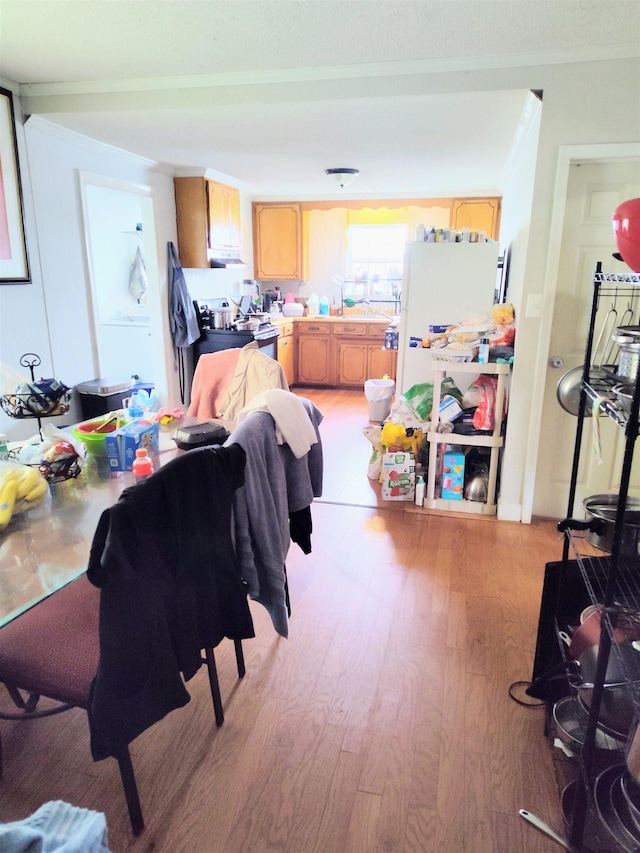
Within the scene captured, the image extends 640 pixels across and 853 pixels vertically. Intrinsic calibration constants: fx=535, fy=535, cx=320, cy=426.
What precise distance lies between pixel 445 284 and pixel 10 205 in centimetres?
270

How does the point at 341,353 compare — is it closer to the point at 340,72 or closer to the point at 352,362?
the point at 352,362

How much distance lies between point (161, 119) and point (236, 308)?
2.82 m

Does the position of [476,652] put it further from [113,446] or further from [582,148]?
[582,148]

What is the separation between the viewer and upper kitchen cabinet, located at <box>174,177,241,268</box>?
473 centimetres

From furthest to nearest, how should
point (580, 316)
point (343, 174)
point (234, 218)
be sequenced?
1. point (234, 218)
2. point (343, 174)
3. point (580, 316)

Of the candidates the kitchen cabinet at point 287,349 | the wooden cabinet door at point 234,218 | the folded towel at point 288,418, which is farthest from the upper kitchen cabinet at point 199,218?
the folded towel at point 288,418

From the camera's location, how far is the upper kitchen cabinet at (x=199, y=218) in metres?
4.73

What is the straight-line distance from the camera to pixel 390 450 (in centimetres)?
338

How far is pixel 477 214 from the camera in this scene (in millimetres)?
5762

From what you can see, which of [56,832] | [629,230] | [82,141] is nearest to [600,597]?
[629,230]

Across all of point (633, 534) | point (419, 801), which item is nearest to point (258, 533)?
point (419, 801)

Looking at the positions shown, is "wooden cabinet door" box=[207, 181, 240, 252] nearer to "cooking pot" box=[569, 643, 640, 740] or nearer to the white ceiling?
the white ceiling

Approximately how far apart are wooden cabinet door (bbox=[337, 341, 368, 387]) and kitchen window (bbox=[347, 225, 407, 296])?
927 millimetres

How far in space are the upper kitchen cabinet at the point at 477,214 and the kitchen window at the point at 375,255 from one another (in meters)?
0.90
